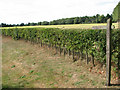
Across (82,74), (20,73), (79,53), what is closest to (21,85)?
(20,73)

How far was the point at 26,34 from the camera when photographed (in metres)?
17.5

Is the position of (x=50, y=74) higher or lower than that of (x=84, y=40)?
lower

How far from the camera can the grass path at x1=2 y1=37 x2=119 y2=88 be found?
22.1 ft

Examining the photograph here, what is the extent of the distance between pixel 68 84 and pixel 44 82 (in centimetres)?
139

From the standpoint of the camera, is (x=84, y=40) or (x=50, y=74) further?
(x=84, y=40)

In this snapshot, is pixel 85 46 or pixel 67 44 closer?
pixel 85 46

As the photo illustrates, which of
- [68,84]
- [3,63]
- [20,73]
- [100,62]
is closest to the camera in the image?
[68,84]

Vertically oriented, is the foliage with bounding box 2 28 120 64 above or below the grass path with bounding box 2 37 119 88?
above

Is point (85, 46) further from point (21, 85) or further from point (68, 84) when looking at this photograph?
point (21, 85)

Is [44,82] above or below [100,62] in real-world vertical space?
below

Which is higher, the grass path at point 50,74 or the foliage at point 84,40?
the foliage at point 84,40

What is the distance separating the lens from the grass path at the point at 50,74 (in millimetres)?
6729

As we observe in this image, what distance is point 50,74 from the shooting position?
7992 millimetres

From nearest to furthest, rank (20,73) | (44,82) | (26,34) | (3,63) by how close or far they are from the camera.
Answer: (44,82) → (20,73) → (3,63) → (26,34)
